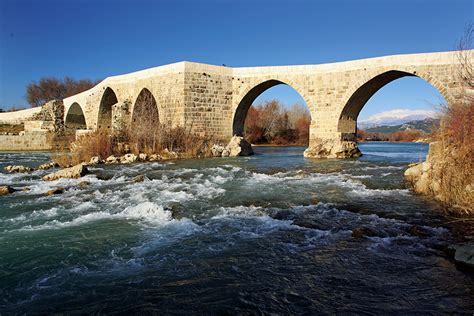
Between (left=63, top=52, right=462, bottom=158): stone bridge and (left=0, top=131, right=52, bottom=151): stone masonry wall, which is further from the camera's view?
(left=0, top=131, right=52, bottom=151): stone masonry wall

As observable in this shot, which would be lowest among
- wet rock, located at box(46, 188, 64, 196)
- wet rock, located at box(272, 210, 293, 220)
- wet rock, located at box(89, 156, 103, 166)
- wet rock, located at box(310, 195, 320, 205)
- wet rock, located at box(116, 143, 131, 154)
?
wet rock, located at box(272, 210, 293, 220)

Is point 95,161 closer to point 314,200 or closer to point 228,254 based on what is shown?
point 314,200

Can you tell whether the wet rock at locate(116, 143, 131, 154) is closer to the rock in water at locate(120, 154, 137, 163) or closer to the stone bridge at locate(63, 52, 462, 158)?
the rock in water at locate(120, 154, 137, 163)

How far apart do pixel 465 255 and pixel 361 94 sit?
1255 centimetres

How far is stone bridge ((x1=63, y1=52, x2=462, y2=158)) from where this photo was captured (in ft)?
42.7

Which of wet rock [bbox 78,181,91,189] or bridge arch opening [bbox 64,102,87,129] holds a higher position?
bridge arch opening [bbox 64,102,87,129]

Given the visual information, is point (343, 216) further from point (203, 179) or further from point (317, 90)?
point (317, 90)

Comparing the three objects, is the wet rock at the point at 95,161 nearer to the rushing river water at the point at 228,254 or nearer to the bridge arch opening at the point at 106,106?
the rushing river water at the point at 228,254

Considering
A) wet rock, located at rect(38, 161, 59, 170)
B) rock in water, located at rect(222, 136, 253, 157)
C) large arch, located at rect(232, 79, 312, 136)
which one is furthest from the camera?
large arch, located at rect(232, 79, 312, 136)

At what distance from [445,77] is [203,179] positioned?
32.5 ft

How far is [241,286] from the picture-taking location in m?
2.99

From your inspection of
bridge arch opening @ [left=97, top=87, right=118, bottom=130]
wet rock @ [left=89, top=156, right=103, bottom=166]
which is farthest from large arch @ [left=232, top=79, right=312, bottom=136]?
bridge arch opening @ [left=97, top=87, right=118, bottom=130]

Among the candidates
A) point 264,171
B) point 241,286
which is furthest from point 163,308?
point 264,171

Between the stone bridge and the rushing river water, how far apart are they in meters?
8.12
